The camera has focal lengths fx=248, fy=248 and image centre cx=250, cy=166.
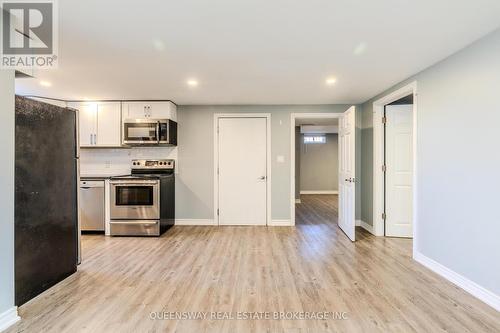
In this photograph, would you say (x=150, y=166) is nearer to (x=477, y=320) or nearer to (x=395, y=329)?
(x=395, y=329)

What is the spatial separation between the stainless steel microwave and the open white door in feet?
9.98

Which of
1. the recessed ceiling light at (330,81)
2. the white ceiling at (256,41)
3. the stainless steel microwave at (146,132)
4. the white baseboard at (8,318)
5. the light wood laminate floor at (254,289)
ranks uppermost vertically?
the recessed ceiling light at (330,81)

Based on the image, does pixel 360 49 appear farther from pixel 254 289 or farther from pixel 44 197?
pixel 44 197

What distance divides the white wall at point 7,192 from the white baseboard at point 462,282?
3820mm

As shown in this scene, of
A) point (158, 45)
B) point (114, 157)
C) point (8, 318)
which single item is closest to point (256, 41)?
point (158, 45)

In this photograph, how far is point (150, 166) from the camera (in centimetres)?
466


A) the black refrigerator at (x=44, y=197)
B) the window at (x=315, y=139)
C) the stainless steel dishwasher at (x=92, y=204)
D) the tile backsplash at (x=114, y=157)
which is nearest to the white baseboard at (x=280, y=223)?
the tile backsplash at (x=114, y=157)

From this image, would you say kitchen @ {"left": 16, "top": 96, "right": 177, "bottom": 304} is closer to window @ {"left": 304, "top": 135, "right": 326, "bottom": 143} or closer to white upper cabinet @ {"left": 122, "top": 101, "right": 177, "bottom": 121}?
white upper cabinet @ {"left": 122, "top": 101, "right": 177, "bottom": 121}

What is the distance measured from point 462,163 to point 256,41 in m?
2.30

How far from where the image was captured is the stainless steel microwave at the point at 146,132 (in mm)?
4324

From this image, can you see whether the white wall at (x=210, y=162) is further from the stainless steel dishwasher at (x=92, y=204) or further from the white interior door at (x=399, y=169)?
the stainless steel dishwasher at (x=92, y=204)

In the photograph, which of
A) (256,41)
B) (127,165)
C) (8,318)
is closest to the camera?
(8,318)

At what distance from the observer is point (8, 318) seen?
1813 mm

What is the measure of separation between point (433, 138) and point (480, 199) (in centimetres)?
83
